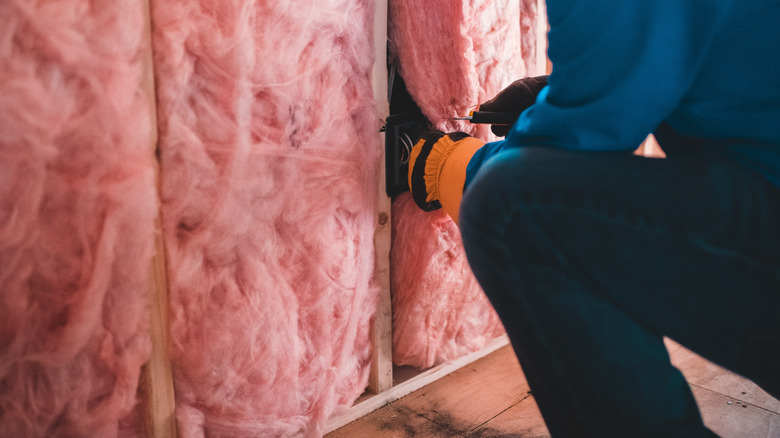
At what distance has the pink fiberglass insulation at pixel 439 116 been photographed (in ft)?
3.53

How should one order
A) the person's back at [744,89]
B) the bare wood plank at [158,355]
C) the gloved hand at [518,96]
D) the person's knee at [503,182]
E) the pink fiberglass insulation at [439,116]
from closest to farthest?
the person's back at [744,89], the person's knee at [503,182], the bare wood plank at [158,355], the gloved hand at [518,96], the pink fiberglass insulation at [439,116]

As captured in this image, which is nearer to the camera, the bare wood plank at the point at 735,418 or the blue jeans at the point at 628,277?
the blue jeans at the point at 628,277

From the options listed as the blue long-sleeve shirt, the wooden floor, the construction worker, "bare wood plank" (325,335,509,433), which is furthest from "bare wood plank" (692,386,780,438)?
the blue long-sleeve shirt

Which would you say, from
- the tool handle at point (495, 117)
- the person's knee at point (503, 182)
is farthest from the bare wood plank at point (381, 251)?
the person's knee at point (503, 182)

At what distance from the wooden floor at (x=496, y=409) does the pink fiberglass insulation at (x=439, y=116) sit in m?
0.08

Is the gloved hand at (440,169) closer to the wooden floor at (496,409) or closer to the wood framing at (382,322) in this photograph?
the wood framing at (382,322)

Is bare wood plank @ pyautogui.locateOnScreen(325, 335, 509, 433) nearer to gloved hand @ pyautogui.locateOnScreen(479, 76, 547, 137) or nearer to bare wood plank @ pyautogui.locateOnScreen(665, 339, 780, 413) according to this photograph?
bare wood plank @ pyautogui.locateOnScreen(665, 339, 780, 413)

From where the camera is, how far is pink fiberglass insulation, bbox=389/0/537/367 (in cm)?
108

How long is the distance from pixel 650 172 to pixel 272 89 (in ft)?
1.87

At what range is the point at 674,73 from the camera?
1.74 ft

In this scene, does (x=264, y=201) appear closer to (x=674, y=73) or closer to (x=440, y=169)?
(x=440, y=169)

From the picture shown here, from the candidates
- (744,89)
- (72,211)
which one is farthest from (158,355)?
(744,89)

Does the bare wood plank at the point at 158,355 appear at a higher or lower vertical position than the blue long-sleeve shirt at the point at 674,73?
lower

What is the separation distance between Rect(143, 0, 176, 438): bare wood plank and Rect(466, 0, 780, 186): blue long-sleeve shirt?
0.57 metres
